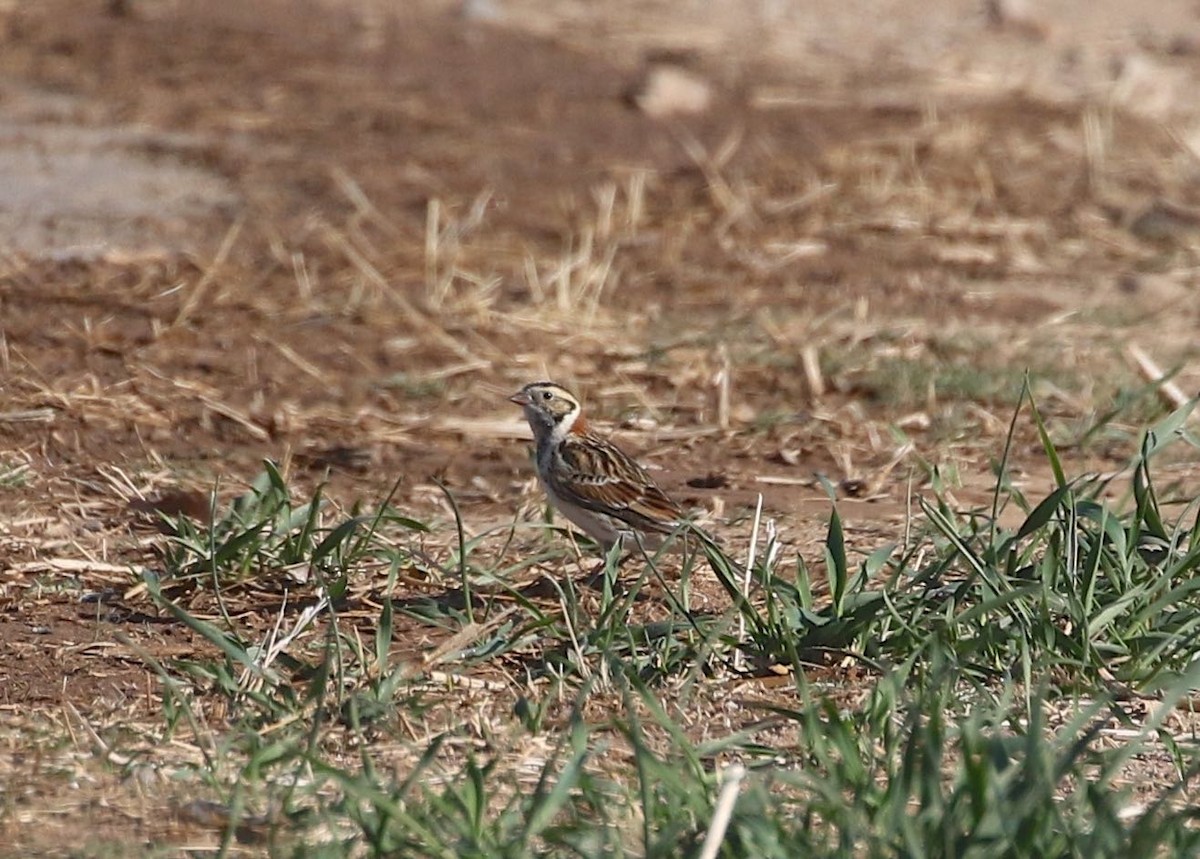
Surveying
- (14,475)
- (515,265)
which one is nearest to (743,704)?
(14,475)

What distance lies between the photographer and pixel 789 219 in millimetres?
10766

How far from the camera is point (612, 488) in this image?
6000 mm

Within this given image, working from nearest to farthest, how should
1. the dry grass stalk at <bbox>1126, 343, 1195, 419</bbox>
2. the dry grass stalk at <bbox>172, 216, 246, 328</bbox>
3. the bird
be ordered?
the bird
the dry grass stalk at <bbox>1126, 343, 1195, 419</bbox>
the dry grass stalk at <bbox>172, 216, 246, 328</bbox>

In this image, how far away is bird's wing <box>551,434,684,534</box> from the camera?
593 cm

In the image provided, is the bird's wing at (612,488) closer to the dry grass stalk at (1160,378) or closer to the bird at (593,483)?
the bird at (593,483)

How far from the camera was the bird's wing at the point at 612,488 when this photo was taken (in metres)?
5.93

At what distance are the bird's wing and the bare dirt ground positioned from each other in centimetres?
30

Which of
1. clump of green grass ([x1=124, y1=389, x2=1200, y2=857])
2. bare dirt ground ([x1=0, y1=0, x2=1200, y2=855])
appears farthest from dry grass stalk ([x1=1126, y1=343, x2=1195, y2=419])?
clump of green grass ([x1=124, y1=389, x2=1200, y2=857])

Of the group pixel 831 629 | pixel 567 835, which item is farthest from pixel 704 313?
pixel 567 835

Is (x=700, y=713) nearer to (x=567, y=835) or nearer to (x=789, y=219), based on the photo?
(x=567, y=835)

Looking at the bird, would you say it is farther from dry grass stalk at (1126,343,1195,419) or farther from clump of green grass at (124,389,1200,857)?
dry grass stalk at (1126,343,1195,419)

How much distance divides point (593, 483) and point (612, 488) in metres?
0.06

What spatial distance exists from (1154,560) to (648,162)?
698 centimetres

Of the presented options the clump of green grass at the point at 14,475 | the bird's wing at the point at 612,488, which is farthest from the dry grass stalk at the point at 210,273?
the bird's wing at the point at 612,488
